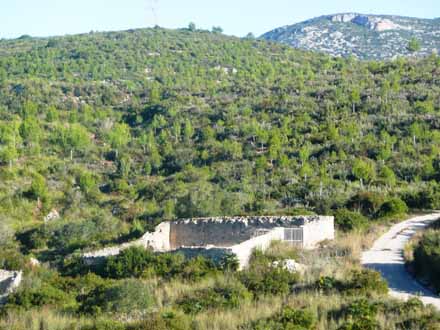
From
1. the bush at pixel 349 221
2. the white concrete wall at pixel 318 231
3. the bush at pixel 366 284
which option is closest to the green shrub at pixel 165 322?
the bush at pixel 366 284

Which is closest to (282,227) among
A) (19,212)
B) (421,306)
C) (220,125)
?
(421,306)

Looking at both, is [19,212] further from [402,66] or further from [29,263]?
[402,66]

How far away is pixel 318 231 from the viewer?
20.7 metres

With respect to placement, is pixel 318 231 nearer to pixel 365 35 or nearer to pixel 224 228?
pixel 224 228

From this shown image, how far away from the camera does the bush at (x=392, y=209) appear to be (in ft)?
80.7

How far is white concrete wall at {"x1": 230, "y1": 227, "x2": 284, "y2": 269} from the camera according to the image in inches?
676

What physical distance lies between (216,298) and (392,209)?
1329cm

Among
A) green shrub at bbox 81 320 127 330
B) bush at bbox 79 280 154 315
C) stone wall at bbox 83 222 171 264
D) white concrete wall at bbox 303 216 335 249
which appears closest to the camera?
green shrub at bbox 81 320 127 330

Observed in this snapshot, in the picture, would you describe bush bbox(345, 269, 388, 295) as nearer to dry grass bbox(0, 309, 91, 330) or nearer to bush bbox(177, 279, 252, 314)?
bush bbox(177, 279, 252, 314)

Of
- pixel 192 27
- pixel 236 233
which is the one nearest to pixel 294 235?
pixel 236 233

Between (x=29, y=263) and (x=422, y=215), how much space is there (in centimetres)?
1321

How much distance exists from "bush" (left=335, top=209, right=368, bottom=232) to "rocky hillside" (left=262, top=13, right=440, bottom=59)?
10716 centimetres

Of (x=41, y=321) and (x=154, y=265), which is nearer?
(x=41, y=321)

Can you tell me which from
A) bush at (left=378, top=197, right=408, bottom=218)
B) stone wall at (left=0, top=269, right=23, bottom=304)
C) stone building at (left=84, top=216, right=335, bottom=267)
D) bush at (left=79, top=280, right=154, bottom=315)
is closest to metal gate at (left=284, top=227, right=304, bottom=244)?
stone building at (left=84, top=216, right=335, bottom=267)
